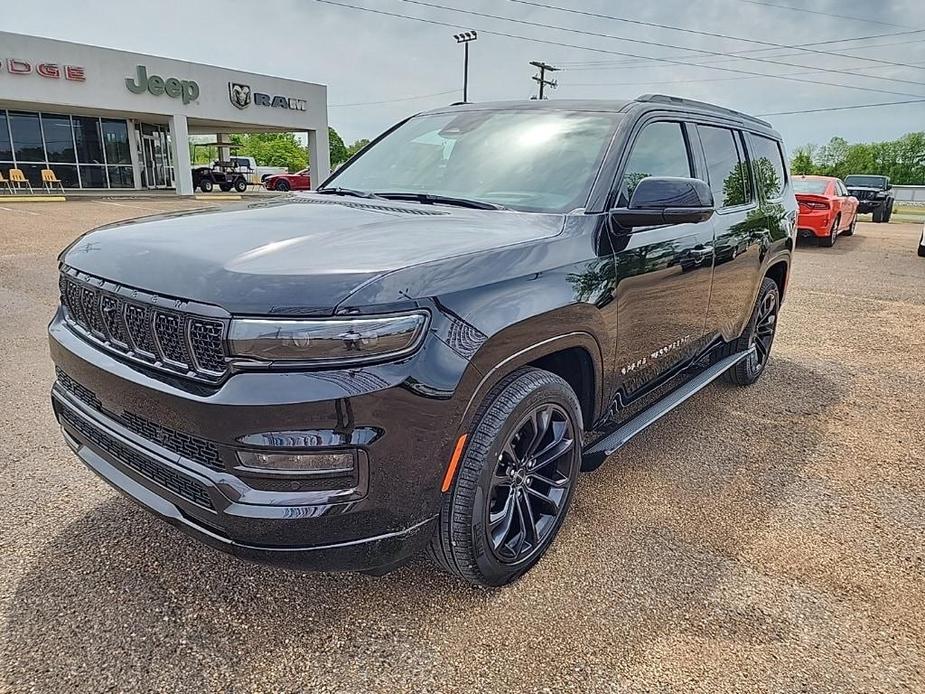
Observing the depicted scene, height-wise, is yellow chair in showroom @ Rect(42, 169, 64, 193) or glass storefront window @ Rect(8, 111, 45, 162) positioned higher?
glass storefront window @ Rect(8, 111, 45, 162)

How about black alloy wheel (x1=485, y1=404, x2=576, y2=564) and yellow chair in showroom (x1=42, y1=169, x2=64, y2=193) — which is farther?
yellow chair in showroom (x1=42, y1=169, x2=64, y2=193)

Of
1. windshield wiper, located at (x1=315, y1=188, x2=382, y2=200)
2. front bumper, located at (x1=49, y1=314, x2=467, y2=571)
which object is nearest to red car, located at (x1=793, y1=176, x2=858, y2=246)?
windshield wiper, located at (x1=315, y1=188, x2=382, y2=200)

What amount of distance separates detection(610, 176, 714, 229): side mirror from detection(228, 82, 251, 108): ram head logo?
2793 centimetres

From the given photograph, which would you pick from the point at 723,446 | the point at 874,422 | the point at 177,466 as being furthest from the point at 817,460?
the point at 177,466

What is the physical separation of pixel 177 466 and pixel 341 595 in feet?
2.75

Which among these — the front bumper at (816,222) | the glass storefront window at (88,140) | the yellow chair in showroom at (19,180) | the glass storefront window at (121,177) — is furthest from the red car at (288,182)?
the front bumper at (816,222)

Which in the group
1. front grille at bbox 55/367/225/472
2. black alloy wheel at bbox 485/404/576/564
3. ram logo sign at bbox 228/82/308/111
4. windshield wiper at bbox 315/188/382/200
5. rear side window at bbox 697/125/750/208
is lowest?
black alloy wheel at bbox 485/404/576/564

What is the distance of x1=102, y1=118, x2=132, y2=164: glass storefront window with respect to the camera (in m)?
27.3

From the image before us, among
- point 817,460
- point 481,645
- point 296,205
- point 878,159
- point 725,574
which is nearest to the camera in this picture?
point 481,645

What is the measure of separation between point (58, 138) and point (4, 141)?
1.90 m

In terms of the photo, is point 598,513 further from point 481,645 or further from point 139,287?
point 139,287

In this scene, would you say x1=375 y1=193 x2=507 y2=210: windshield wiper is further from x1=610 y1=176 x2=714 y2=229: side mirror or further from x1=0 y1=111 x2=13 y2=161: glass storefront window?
x1=0 y1=111 x2=13 y2=161: glass storefront window

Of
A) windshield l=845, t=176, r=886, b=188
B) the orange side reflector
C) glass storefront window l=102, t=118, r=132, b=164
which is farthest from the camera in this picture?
glass storefront window l=102, t=118, r=132, b=164

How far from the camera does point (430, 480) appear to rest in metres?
2.03
